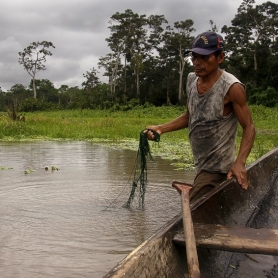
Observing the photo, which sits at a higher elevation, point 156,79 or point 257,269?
point 156,79

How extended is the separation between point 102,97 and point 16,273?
32.5 meters

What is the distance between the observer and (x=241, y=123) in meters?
2.92

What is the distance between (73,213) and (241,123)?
2459 millimetres

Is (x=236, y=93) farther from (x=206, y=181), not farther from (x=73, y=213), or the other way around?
(x=73, y=213)

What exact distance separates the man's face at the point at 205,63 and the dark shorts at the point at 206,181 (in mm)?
692

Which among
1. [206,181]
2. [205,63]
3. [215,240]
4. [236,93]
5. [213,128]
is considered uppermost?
[205,63]

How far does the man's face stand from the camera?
2.93 metres

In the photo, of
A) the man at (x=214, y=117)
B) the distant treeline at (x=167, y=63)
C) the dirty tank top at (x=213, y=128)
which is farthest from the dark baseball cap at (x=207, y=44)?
the distant treeline at (x=167, y=63)

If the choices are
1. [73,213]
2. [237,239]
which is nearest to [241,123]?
[237,239]

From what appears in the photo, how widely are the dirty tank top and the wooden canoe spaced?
17cm

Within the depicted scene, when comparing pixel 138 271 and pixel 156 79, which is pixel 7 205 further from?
pixel 156 79

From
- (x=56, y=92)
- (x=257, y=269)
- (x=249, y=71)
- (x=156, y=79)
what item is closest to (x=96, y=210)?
(x=257, y=269)

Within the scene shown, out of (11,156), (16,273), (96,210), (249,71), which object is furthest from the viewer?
(249,71)

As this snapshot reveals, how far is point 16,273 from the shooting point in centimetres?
316
